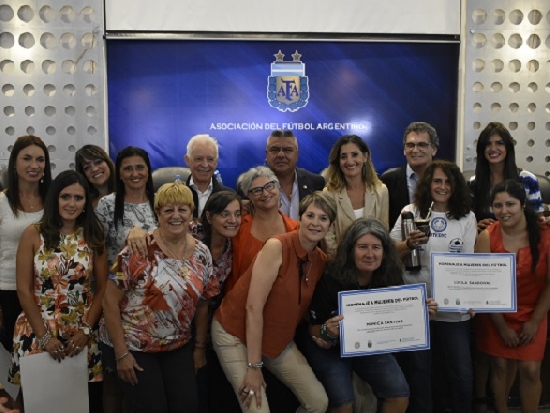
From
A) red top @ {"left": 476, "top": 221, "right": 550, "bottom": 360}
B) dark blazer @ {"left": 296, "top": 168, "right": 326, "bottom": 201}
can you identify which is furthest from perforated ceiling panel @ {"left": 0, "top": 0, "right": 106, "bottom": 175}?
red top @ {"left": 476, "top": 221, "right": 550, "bottom": 360}

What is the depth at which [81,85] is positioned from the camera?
5711mm

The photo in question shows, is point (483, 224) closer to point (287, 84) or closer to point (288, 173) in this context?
point (288, 173)

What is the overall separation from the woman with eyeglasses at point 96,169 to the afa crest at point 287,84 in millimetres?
2921

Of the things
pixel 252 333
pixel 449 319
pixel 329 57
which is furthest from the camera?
pixel 329 57

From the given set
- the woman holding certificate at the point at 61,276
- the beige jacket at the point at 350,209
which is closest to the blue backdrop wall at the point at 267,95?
the beige jacket at the point at 350,209

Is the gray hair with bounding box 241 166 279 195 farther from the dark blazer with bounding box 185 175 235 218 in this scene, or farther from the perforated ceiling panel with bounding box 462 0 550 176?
the perforated ceiling panel with bounding box 462 0 550 176

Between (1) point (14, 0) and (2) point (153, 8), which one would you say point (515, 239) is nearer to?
(2) point (153, 8)

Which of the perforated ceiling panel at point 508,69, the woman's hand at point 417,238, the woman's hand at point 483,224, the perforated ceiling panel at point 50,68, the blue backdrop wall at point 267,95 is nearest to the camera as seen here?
the woman's hand at point 417,238

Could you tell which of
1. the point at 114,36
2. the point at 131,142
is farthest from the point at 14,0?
the point at 131,142

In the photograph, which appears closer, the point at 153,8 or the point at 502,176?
the point at 502,176

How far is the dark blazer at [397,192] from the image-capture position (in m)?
3.67

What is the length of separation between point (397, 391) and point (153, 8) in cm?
464

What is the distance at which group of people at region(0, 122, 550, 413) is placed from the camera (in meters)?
2.69

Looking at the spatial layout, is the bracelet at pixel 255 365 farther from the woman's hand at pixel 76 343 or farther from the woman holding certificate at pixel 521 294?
the woman holding certificate at pixel 521 294
